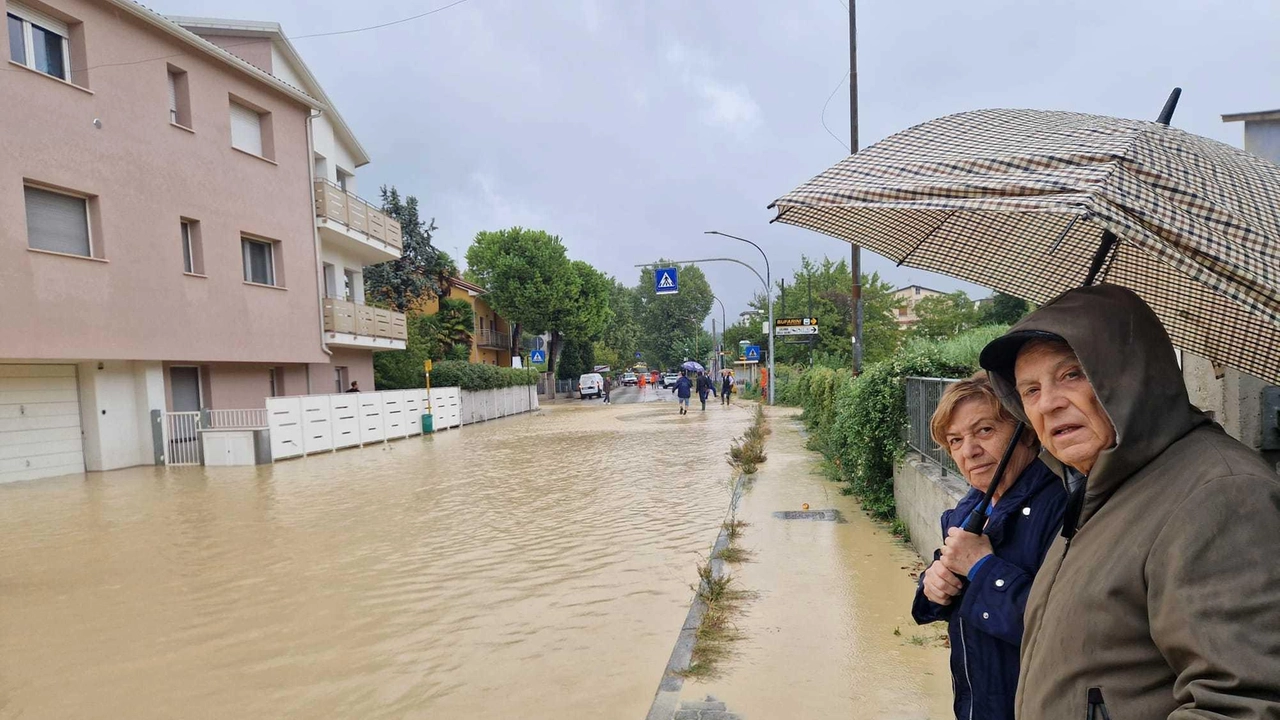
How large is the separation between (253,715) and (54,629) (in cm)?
281

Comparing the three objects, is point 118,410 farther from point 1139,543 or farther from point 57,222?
point 1139,543

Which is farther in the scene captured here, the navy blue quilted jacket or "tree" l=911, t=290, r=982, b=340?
"tree" l=911, t=290, r=982, b=340

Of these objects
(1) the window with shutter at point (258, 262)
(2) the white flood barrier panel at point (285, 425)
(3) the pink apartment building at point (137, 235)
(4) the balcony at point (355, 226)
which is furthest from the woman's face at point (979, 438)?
(4) the balcony at point (355, 226)

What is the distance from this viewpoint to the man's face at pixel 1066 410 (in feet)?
4.95

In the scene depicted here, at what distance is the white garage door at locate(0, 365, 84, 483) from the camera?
46.7ft

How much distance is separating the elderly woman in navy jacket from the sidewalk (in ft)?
5.91


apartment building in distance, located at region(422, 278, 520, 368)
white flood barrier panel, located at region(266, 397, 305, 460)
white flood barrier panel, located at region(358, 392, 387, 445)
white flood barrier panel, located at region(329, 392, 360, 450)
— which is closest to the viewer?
white flood barrier panel, located at region(266, 397, 305, 460)

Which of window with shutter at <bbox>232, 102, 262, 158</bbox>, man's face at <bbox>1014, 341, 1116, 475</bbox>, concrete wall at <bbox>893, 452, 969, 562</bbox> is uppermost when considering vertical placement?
window with shutter at <bbox>232, 102, 262, 158</bbox>

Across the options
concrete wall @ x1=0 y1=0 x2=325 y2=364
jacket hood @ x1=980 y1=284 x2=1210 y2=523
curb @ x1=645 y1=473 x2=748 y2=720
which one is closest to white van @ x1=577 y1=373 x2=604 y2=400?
concrete wall @ x1=0 y1=0 x2=325 y2=364

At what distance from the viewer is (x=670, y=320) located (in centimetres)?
9925

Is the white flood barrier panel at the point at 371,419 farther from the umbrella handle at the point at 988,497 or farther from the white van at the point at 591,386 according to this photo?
the white van at the point at 591,386

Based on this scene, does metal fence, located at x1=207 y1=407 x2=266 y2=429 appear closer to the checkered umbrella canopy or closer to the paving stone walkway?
the paving stone walkway

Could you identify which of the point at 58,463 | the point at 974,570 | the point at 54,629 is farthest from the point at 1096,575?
the point at 58,463

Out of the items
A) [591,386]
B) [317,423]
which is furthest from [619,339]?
[317,423]
